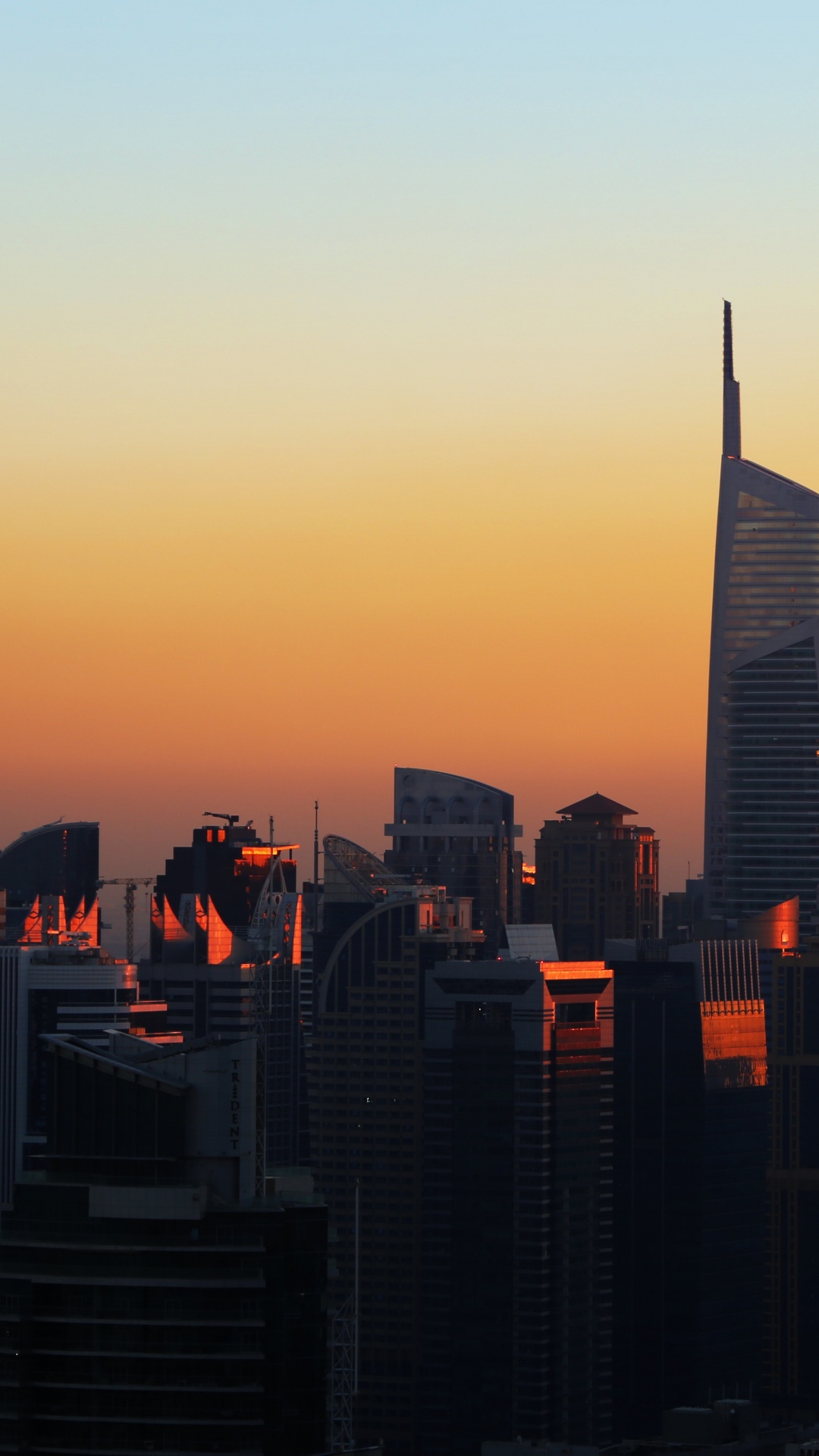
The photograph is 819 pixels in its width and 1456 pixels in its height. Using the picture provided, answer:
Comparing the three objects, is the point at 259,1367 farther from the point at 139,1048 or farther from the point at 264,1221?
the point at 139,1048

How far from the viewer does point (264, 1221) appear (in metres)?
122

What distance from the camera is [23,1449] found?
12088 cm

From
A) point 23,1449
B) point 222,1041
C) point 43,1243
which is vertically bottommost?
point 23,1449

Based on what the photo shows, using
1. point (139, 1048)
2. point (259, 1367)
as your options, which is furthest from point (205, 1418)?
point (139, 1048)

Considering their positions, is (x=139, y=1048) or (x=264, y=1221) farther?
(x=139, y=1048)

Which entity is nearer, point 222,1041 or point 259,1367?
point 259,1367

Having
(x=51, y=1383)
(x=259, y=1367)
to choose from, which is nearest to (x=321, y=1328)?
(x=259, y=1367)

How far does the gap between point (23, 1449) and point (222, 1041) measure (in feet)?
66.4

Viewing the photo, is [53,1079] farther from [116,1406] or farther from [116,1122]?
[116,1406]

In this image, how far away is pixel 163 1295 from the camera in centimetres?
12056

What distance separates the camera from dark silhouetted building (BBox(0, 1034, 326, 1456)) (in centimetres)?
12031

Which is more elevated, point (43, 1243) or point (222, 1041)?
point (222, 1041)

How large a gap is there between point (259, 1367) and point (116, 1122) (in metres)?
12.3

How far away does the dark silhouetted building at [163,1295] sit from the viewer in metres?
120
